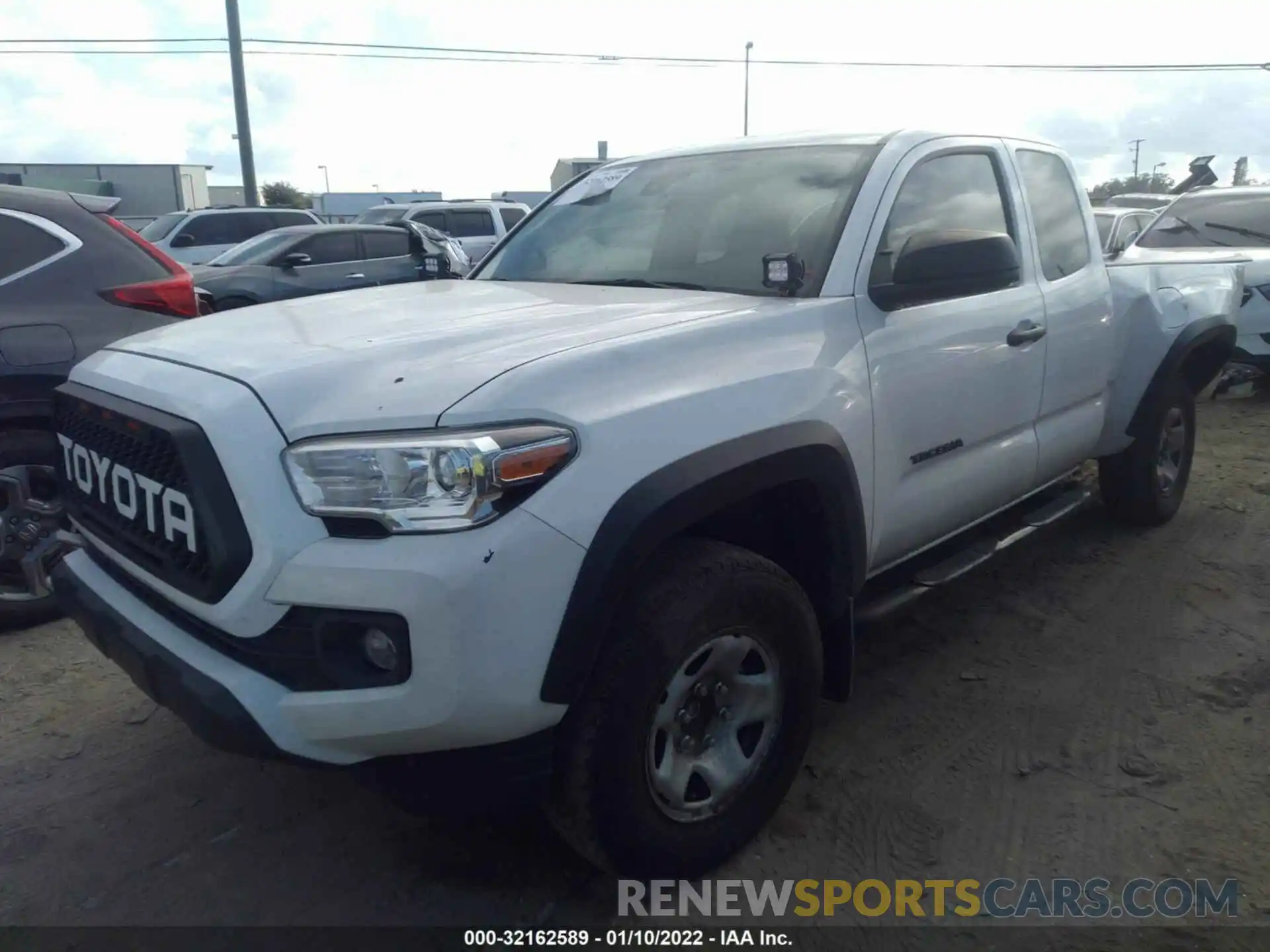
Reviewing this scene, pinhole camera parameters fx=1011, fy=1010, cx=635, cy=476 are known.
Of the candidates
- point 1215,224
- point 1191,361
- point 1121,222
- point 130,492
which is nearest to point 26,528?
point 130,492

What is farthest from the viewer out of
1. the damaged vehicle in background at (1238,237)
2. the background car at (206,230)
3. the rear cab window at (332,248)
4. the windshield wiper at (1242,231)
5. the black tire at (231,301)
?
the background car at (206,230)

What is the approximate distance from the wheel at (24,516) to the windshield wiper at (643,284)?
218 cm

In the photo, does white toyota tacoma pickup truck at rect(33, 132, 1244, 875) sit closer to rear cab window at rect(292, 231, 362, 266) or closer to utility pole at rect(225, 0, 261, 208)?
rear cab window at rect(292, 231, 362, 266)

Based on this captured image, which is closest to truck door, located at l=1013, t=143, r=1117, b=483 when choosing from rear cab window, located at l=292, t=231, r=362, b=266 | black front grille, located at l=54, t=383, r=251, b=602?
black front grille, located at l=54, t=383, r=251, b=602

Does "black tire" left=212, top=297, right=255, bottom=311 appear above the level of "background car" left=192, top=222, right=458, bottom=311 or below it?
below

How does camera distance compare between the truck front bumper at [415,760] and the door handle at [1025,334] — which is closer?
the truck front bumper at [415,760]

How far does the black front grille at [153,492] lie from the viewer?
6.91ft

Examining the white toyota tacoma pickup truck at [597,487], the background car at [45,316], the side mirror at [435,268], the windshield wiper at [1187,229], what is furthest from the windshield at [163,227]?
the white toyota tacoma pickup truck at [597,487]

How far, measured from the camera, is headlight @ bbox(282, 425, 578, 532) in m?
1.99

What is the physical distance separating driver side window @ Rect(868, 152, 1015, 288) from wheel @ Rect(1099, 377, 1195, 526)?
1593 millimetres

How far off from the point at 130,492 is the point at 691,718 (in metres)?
1.46

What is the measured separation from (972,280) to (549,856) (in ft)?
6.79

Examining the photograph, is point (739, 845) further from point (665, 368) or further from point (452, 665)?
point (665, 368)

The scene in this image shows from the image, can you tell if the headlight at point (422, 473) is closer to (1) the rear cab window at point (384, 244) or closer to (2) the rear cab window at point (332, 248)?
(2) the rear cab window at point (332, 248)
